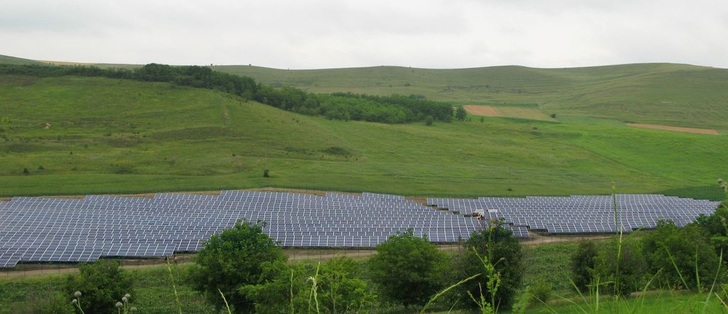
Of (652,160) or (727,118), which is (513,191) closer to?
(652,160)

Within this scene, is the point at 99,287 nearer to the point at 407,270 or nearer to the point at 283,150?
the point at 407,270

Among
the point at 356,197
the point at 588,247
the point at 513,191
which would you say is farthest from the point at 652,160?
the point at 588,247

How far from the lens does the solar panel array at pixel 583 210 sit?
54.0 metres

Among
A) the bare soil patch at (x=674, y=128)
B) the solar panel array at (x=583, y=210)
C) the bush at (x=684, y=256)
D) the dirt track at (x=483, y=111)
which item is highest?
the bush at (x=684, y=256)

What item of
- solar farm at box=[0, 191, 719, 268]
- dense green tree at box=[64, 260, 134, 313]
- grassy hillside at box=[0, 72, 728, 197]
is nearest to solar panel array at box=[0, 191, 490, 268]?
solar farm at box=[0, 191, 719, 268]

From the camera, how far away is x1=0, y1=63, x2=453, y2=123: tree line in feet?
391

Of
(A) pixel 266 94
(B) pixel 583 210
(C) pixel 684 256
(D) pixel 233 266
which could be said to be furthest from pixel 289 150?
(C) pixel 684 256

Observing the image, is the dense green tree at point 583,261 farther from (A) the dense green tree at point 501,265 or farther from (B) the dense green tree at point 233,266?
(B) the dense green tree at point 233,266

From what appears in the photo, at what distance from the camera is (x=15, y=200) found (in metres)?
56.5

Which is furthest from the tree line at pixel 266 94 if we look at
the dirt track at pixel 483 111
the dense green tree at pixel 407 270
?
the dense green tree at pixel 407 270

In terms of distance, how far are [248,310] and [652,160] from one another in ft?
273

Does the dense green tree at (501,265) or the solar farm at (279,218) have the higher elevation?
the dense green tree at (501,265)

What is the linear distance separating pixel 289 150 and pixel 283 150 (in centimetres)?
76

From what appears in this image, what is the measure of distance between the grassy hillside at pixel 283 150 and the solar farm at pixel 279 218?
798 centimetres
